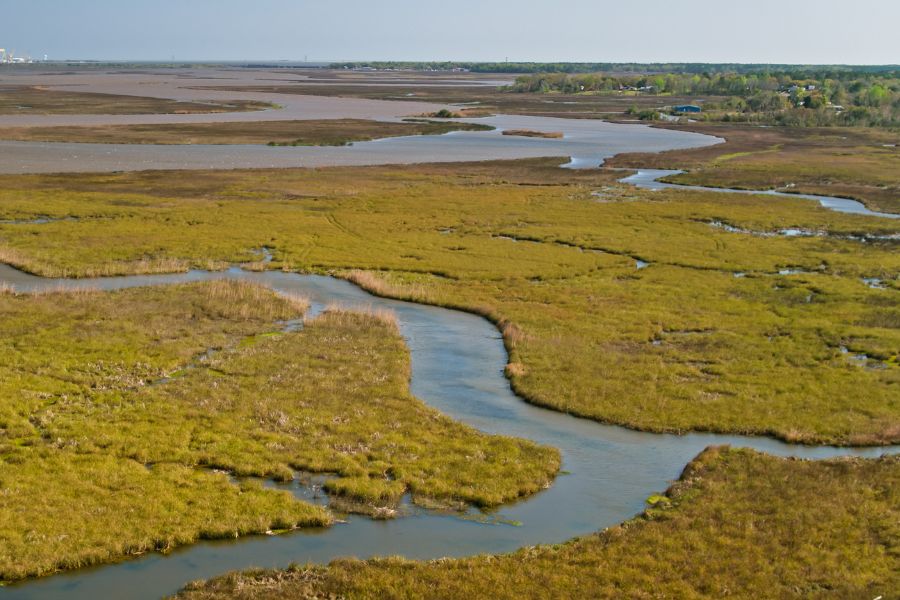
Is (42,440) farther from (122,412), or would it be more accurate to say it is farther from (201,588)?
(201,588)

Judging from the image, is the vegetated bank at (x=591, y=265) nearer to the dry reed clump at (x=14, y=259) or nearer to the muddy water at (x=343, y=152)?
the dry reed clump at (x=14, y=259)

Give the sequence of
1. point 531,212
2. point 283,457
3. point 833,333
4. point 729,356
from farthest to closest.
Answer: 1. point 531,212
2. point 833,333
3. point 729,356
4. point 283,457

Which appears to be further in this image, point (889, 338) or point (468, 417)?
point (889, 338)

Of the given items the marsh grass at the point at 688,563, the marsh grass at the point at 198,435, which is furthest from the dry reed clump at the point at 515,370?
the marsh grass at the point at 688,563

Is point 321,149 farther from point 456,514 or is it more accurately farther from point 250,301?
point 456,514

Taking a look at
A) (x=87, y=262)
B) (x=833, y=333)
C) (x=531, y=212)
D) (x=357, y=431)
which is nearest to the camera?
(x=357, y=431)

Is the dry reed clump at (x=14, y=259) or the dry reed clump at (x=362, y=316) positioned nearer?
the dry reed clump at (x=362, y=316)

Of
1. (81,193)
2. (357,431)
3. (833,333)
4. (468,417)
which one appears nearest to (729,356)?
(833,333)
